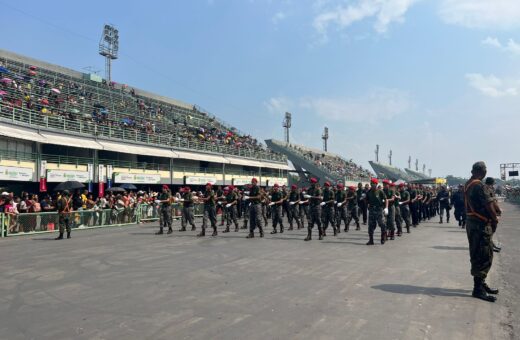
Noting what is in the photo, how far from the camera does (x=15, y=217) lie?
1494cm

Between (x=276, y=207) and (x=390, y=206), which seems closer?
(x=390, y=206)

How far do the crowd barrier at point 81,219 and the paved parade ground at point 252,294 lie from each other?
167 inches

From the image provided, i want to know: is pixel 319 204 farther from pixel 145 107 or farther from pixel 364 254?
pixel 145 107

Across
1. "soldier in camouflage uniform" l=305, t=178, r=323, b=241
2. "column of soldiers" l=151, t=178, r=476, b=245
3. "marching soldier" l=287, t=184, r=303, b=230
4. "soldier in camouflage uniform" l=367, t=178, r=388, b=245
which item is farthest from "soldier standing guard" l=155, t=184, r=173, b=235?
"soldier in camouflage uniform" l=367, t=178, r=388, b=245

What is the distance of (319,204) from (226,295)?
7.67 metres

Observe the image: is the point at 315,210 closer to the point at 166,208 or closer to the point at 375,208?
the point at 375,208

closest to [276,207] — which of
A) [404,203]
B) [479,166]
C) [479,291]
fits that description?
[404,203]

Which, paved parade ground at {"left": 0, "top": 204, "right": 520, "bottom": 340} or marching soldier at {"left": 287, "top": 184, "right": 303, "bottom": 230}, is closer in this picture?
paved parade ground at {"left": 0, "top": 204, "right": 520, "bottom": 340}

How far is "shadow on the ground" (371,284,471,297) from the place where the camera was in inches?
241

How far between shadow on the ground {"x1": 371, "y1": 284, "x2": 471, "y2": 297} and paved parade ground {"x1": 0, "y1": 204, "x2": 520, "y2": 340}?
18 millimetres

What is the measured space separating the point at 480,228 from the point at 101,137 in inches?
1023

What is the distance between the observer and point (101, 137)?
2750 cm

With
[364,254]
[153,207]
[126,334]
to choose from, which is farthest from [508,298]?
[153,207]

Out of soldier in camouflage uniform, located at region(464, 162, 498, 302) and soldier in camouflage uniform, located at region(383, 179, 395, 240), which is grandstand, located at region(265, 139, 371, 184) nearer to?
soldier in camouflage uniform, located at region(383, 179, 395, 240)
